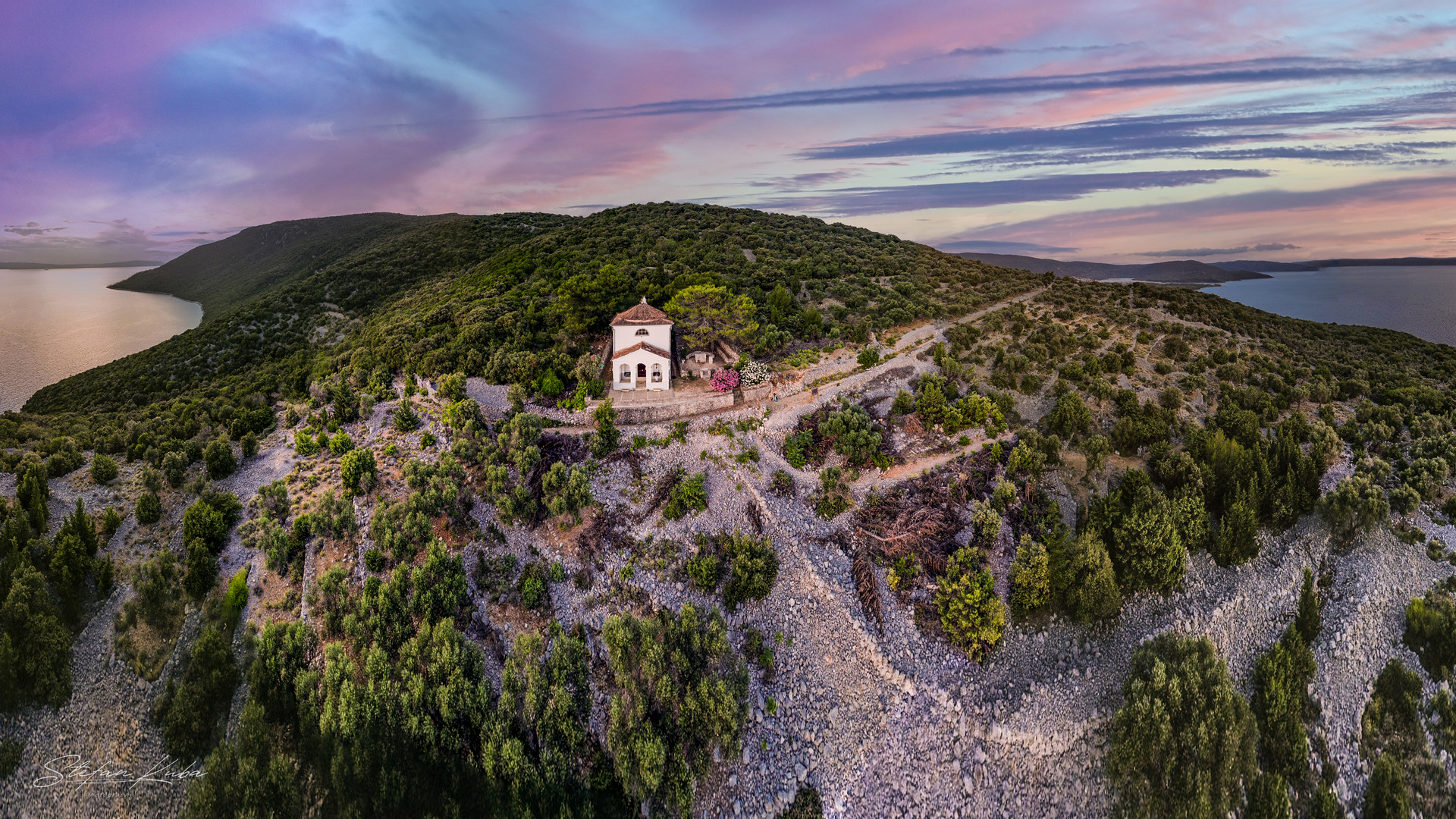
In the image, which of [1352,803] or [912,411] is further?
[912,411]

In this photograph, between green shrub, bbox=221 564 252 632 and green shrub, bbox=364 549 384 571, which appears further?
green shrub, bbox=364 549 384 571

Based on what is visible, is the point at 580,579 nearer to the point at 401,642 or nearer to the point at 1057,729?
the point at 401,642

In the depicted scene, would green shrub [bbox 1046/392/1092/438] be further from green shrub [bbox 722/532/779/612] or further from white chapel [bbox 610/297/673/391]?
white chapel [bbox 610/297/673/391]

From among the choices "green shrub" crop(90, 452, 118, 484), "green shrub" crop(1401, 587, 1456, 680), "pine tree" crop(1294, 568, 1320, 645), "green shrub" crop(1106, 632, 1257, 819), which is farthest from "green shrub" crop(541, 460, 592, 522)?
"green shrub" crop(1401, 587, 1456, 680)

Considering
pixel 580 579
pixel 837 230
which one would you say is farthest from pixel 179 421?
pixel 837 230

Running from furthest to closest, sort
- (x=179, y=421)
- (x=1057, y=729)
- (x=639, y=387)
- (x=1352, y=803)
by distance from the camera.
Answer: (x=639, y=387)
(x=179, y=421)
(x=1057, y=729)
(x=1352, y=803)
